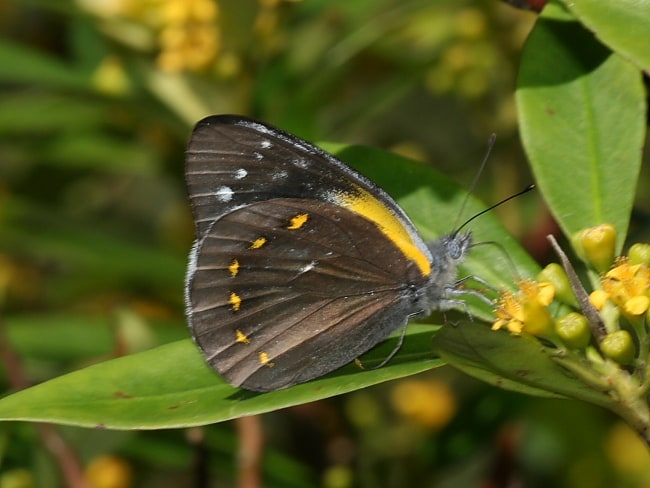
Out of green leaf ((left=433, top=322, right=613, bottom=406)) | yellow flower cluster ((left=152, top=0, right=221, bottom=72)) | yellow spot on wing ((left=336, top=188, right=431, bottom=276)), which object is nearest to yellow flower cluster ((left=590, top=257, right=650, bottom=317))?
green leaf ((left=433, top=322, right=613, bottom=406))

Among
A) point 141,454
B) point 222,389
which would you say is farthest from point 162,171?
point 222,389

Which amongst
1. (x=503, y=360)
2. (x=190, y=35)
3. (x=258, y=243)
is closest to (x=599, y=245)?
(x=503, y=360)

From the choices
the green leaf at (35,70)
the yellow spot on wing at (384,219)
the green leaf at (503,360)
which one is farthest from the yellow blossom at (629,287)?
the green leaf at (35,70)

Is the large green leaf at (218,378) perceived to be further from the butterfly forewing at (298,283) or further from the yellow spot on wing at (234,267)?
the yellow spot on wing at (234,267)

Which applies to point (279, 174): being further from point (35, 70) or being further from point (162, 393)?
point (35, 70)

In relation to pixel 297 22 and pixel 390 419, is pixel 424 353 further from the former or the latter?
pixel 390 419
